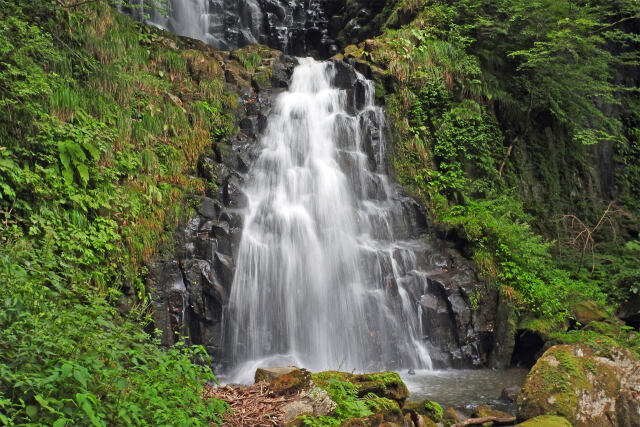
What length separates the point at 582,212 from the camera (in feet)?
47.0

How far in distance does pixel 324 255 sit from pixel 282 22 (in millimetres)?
12279

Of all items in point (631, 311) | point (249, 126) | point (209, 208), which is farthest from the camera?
point (249, 126)

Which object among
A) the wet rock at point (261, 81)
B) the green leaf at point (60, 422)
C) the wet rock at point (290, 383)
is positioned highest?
the wet rock at point (261, 81)

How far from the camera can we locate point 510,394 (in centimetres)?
636

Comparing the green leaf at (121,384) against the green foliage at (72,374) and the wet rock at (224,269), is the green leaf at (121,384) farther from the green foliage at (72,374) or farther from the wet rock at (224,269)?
the wet rock at (224,269)

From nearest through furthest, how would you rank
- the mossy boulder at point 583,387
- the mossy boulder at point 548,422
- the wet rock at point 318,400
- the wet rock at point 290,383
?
the wet rock at point 318,400
the mossy boulder at point 548,422
the wet rock at point 290,383
the mossy boulder at point 583,387

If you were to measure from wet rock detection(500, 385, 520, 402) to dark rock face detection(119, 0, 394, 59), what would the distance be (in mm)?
13136

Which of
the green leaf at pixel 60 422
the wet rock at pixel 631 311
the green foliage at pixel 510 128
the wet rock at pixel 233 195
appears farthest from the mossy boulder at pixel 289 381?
the wet rock at pixel 631 311

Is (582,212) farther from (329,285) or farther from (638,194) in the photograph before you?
(329,285)

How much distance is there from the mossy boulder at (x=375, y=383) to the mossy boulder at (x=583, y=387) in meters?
1.41

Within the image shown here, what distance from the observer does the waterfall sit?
302 inches

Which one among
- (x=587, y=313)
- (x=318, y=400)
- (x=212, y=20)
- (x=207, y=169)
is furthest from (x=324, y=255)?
(x=212, y=20)

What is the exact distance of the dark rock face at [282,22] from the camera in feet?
52.5

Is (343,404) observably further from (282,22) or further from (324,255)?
(282,22)
